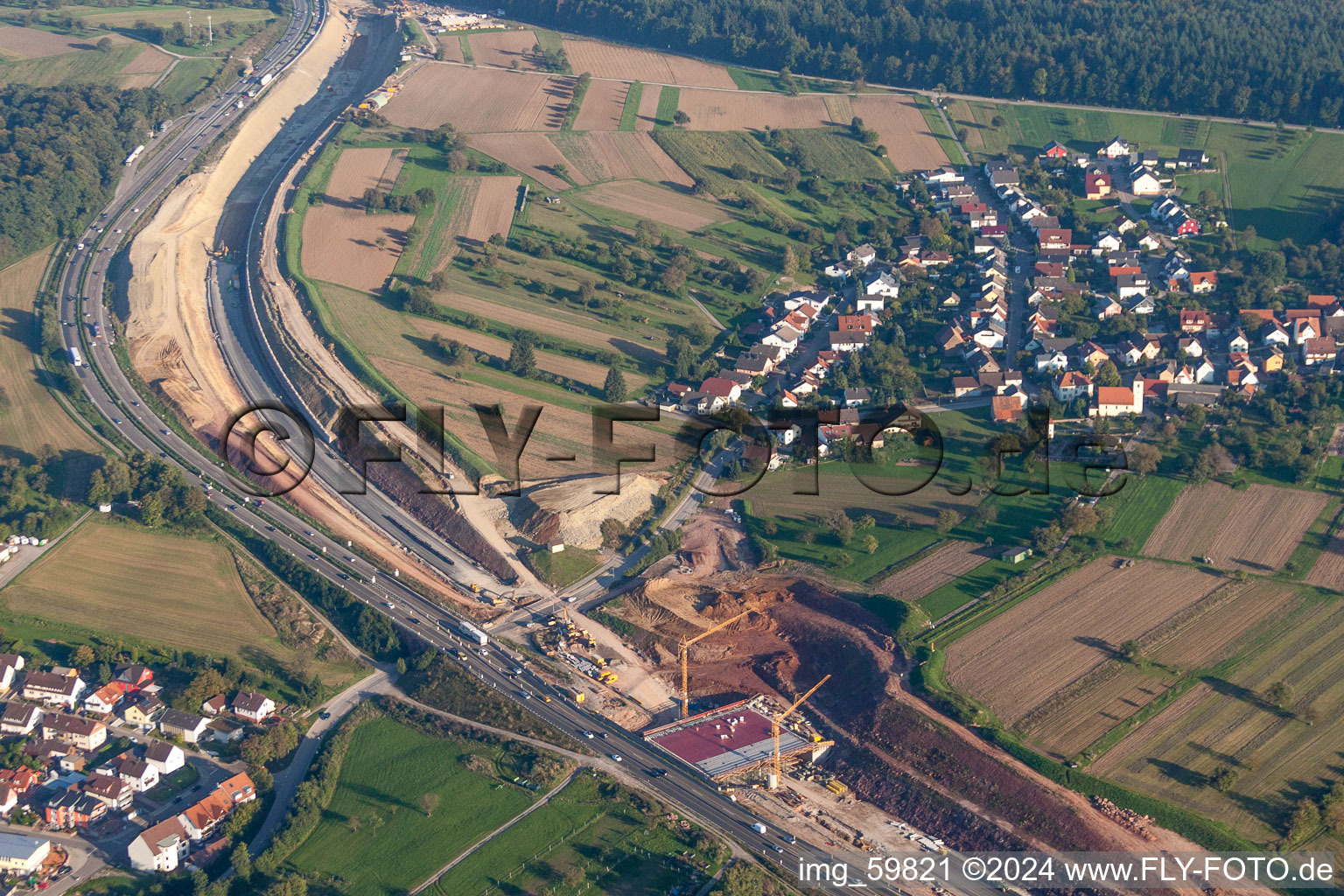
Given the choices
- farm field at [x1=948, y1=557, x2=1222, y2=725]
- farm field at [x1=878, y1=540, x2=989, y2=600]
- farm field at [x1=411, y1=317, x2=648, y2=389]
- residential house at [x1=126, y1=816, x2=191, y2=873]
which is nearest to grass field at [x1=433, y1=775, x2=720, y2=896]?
residential house at [x1=126, y1=816, x2=191, y2=873]

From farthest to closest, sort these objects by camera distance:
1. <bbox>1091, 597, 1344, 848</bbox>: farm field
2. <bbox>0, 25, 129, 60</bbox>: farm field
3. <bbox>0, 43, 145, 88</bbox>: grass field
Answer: <bbox>0, 25, 129, 60</bbox>: farm field → <bbox>0, 43, 145, 88</bbox>: grass field → <bbox>1091, 597, 1344, 848</bbox>: farm field

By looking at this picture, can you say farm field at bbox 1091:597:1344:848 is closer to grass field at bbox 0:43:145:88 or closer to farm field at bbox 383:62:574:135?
farm field at bbox 383:62:574:135

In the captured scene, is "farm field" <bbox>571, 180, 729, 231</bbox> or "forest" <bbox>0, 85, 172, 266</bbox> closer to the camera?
"forest" <bbox>0, 85, 172, 266</bbox>

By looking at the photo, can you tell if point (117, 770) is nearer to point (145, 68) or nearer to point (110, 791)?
point (110, 791)

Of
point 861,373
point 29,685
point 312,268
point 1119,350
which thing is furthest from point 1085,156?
point 29,685

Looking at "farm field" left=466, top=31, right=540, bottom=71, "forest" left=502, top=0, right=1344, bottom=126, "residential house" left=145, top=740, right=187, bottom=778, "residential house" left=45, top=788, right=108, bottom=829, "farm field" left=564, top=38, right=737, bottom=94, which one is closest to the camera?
"residential house" left=45, top=788, right=108, bottom=829

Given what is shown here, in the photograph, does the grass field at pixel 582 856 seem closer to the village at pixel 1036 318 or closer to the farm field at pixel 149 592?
the farm field at pixel 149 592

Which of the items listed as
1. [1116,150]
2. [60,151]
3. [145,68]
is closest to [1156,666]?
[1116,150]
